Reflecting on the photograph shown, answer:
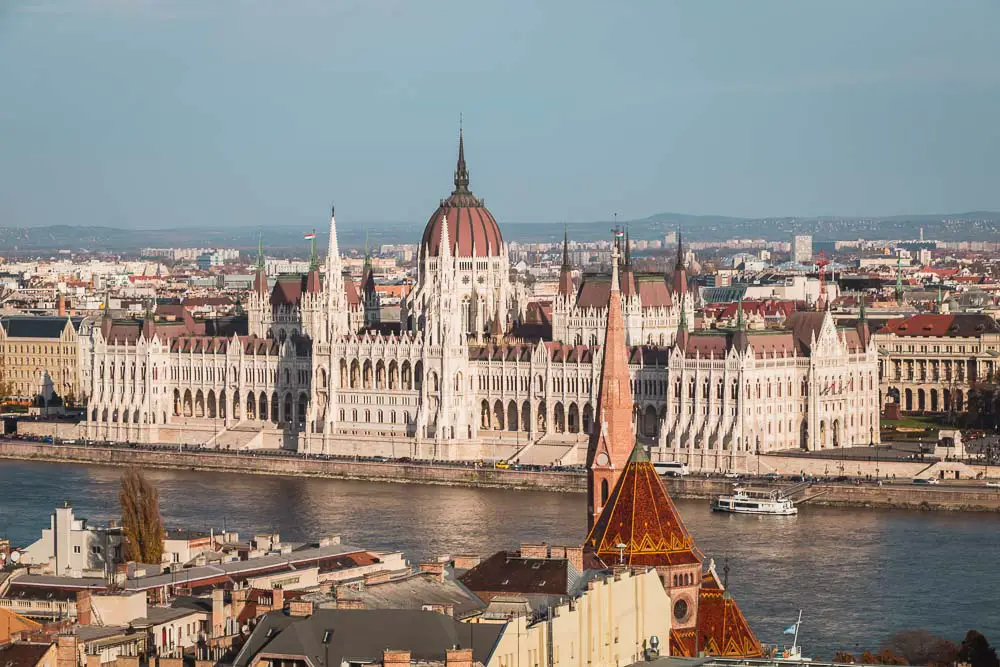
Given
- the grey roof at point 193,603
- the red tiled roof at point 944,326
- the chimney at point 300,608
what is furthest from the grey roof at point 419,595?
the red tiled roof at point 944,326

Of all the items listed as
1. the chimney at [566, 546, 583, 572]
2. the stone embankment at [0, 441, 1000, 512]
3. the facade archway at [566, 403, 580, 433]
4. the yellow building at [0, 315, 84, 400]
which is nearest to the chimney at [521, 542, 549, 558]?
the chimney at [566, 546, 583, 572]

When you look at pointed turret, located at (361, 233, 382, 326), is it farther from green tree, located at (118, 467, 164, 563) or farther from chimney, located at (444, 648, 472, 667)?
chimney, located at (444, 648, 472, 667)

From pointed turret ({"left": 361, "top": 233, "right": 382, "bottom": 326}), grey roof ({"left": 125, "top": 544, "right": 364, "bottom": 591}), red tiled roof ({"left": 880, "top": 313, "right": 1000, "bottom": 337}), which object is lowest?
grey roof ({"left": 125, "top": 544, "right": 364, "bottom": 591})

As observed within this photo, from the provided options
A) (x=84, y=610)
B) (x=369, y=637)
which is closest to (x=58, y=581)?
(x=84, y=610)

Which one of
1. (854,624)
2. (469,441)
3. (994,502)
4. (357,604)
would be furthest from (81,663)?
(469,441)

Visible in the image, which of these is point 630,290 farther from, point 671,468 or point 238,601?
point 238,601

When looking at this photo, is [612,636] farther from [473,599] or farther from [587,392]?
[587,392]
